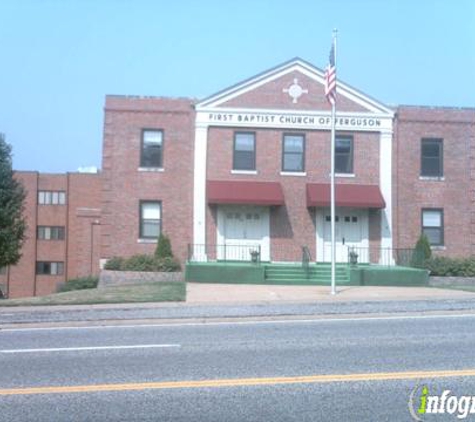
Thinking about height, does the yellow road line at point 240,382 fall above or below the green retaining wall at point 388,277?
below

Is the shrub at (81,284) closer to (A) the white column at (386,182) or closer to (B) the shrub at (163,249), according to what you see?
(B) the shrub at (163,249)

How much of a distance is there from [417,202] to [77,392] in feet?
72.4

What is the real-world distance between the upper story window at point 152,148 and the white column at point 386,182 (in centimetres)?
918

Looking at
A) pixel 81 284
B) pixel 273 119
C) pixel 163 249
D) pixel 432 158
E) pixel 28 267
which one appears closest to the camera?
pixel 163 249

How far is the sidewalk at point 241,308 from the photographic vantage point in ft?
42.9

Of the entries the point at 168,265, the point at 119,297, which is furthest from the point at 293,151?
the point at 119,297

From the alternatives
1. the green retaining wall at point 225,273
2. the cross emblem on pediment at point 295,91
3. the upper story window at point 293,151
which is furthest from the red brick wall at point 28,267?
the green retaining wall at point 225,273

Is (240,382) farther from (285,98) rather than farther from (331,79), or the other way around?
(285,98)

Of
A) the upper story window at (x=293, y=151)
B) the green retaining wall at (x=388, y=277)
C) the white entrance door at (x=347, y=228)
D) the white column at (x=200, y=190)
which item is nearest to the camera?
the green retaining wall at (x=388, y=277)

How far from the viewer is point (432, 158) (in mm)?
26719

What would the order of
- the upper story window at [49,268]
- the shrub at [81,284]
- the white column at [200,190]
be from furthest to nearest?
the upper story window at [49,268], the shrub at [81,284], the white column at [200,190]

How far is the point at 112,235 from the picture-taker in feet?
84.4

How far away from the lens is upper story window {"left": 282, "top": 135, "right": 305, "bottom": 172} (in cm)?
2620

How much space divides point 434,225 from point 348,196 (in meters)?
4.28
